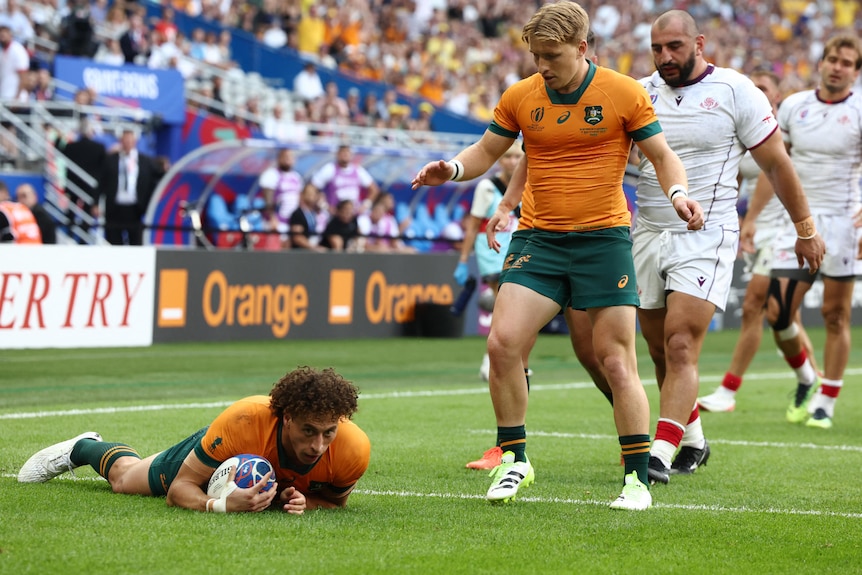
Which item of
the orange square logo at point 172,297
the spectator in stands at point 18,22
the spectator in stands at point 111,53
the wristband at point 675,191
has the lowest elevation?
the orange square logo at point 172,297

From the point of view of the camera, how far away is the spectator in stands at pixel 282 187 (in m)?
20.9

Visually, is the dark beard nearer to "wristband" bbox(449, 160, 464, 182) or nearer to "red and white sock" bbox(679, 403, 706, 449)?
"wristband" bbox(449, 160, 464, 182)

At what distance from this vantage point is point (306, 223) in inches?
774

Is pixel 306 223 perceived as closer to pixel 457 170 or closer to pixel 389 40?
pixel 389 40

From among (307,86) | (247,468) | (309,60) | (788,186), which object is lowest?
(247,468)

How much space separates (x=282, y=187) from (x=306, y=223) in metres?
1.63

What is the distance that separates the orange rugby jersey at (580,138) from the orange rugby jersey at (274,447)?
1.53 meters

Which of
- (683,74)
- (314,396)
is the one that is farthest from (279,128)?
(314,396)

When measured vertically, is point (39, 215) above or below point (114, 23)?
below

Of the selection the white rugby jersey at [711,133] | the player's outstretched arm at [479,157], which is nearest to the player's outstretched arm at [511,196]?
the player's outstretched arm at [479,157]

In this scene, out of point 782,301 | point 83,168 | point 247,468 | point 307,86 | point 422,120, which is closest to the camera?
point 247,468

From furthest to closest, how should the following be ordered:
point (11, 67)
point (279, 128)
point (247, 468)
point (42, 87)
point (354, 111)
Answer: point (354, 111)
point (279, 128)
point (42, 87)
point (11, 67)
point (247, 468)

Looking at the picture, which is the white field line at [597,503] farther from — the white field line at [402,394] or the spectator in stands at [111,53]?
the spectator in stands at [111,53]

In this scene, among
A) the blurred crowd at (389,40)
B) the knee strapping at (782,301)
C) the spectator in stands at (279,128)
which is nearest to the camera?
the knee strapping at (782,301)
